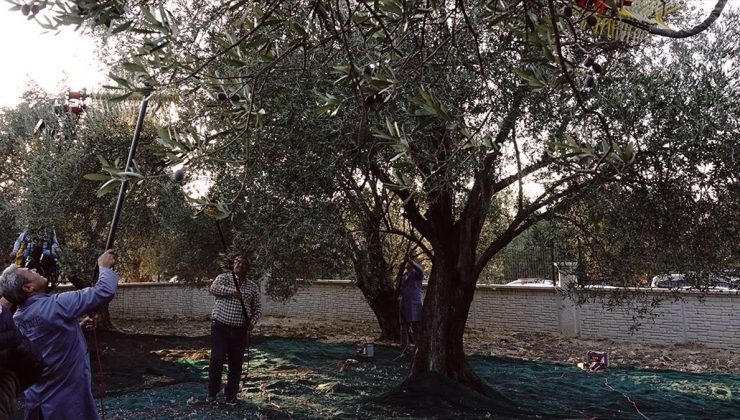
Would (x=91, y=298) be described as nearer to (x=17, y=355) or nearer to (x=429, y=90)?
(x=17, y=355)

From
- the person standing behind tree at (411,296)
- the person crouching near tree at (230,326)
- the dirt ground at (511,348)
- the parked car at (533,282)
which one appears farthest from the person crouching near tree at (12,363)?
the parked car at (533,282)

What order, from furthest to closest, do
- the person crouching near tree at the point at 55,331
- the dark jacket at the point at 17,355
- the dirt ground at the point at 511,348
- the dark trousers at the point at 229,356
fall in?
the dirt ground at the point at 511,348
the dark trousers at the point at 229,356
the person crouching near tree at the point at 55,331
the dark jacket at the point at 17,355

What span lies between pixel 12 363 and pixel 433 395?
4733mm

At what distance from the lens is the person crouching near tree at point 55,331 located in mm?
3365

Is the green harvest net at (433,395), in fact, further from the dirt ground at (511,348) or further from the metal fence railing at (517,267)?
the metal fence railing at (517,267)

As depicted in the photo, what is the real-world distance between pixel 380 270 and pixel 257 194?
6053mm

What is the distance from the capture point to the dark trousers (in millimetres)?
6328

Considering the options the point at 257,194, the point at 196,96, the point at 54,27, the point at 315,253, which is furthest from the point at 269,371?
the point at 54,27

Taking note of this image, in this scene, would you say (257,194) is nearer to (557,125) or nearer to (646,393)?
(557,125)

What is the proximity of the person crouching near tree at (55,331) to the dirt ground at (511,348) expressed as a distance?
4745mm

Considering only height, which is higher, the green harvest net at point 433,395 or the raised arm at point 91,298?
the raised arm at point 91,298

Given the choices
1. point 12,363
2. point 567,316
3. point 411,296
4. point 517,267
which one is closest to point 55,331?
point 12,363

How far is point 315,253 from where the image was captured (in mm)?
7008

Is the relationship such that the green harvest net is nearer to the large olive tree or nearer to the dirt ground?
the large olive tree
